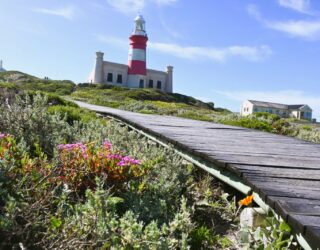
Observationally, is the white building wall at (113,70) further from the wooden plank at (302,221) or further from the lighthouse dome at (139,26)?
the wooden plank at (302,221)

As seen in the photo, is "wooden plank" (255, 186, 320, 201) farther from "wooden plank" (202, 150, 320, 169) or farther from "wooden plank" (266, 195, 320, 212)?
"wooden plank" (202, 150, 320, 169)

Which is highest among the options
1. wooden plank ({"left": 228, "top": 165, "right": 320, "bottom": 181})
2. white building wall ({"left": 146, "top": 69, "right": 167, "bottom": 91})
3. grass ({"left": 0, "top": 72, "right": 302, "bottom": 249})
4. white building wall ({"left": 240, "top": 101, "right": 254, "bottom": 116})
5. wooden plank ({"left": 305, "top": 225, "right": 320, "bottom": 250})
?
white building wall ({"left": 146, "top": 69, "right": 167, "bottom": 91})

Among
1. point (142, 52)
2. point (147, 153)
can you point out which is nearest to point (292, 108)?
point (142, 52)

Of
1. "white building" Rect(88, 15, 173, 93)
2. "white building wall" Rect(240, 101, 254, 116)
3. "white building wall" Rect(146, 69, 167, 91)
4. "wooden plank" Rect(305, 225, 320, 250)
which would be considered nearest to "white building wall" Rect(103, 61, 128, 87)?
"white building" Rect(88, 15, 173, 93)

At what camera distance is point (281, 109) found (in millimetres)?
95438

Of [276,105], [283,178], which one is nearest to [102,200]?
[283,178]

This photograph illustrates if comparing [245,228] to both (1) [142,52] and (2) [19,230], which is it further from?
(1) [142,52]

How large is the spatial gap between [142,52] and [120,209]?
243ft

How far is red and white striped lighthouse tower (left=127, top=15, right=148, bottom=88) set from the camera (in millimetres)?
75062

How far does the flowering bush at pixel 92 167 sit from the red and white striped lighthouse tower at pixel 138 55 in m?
72.2

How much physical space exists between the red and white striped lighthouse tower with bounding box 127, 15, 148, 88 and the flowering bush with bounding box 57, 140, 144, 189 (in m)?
72.2

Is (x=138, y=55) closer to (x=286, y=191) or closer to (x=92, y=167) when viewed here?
(x=92, y=167)

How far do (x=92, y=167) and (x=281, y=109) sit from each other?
3781 inches

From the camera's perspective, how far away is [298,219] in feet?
7.15
